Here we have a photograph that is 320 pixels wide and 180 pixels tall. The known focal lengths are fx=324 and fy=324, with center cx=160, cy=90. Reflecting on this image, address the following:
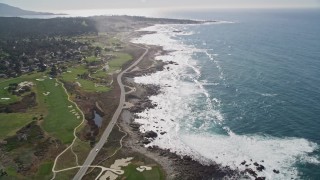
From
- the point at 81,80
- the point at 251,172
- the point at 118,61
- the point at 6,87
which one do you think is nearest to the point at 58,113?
the point at 81,80

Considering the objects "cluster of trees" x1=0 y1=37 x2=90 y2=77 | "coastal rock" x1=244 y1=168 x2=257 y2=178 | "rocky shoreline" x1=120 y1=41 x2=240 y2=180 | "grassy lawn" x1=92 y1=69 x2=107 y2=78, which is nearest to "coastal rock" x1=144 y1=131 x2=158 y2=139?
"rocky shoreline" x1=120 y1=41 x2=240 y2=180

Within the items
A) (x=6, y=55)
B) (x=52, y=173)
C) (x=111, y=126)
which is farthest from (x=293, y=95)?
(x=6, y=55)

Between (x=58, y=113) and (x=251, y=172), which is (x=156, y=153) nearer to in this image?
(x=251, y=172)

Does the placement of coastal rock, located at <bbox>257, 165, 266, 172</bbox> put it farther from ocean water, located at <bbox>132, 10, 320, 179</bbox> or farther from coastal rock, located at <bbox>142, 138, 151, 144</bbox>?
coastal rock, located at <bbox>142, 138, 151, 144</bbox>

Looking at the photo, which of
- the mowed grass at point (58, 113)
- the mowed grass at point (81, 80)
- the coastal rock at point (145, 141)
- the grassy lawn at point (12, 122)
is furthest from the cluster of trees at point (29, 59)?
the coastal rock at point (145, 141)

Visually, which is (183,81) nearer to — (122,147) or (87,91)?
(87,91)

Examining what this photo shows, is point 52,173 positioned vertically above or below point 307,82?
below

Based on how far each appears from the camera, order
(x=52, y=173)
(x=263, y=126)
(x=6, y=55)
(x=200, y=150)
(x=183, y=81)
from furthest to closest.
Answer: (x=6, y=55), (x=183, y=81), (x=263, y=126), (x=200, y=150), (x=52, y=173)

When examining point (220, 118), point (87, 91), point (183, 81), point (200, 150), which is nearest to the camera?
point (200, 150)
